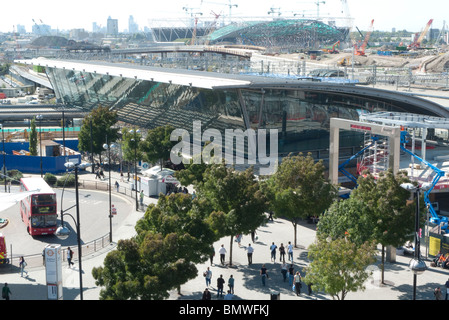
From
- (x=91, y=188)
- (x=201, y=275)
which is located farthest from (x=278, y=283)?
(x=91, y=188)

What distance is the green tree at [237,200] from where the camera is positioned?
80.2ft

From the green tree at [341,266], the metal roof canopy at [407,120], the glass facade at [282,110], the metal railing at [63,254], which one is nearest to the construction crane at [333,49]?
the glass facade at [282,110]

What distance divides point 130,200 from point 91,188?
4335mm

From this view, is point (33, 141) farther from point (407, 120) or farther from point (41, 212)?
point (407, 120)

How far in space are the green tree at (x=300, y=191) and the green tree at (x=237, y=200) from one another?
5.61 ft

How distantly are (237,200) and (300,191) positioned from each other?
125 inches

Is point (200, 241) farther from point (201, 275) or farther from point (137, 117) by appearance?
point (137, 117)

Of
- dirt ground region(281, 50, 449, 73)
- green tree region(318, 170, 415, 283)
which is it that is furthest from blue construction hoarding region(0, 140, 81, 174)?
dirt ground region(281, 50, 449, 73)

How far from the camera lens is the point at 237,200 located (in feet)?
81.7

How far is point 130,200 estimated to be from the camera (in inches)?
1444

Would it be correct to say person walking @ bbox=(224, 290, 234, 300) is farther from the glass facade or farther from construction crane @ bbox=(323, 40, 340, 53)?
construction crane @ bbox=(323, 40, 340, 53)

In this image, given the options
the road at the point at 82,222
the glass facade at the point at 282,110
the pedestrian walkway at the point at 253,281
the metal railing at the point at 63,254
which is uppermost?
the glass facade at the point at 282,110

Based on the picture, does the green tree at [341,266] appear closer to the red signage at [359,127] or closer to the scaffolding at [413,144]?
the red signage at [359,127]

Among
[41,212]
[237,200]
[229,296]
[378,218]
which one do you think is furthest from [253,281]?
[41,212]
